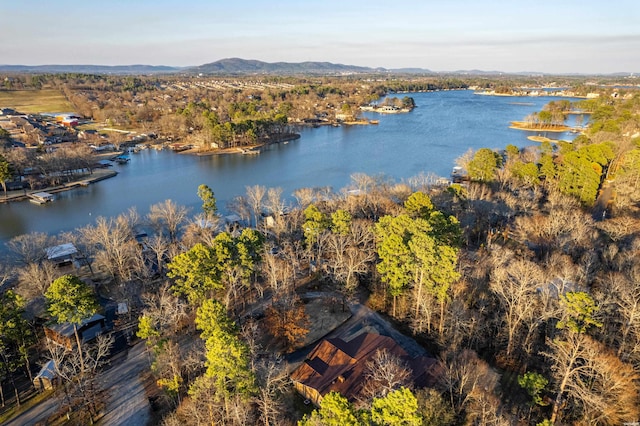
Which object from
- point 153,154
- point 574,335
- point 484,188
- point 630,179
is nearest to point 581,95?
point 630,179

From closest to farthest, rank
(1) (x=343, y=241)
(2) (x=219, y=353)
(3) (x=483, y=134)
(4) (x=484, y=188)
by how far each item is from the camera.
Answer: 1. (2) (x=219, y=353)
2. (1) (x=343, y=241)
3. (4) (x=484, y=188)
4. (3) (x=483, y=134)

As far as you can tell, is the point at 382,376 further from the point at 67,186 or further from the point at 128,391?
the point at 67,186

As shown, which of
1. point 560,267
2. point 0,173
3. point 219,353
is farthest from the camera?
point 0,173

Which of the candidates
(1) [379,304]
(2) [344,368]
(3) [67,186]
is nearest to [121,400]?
(2) [344,368]

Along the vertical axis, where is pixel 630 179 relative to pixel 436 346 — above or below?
above

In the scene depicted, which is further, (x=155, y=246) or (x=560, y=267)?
(x=155, y=246)

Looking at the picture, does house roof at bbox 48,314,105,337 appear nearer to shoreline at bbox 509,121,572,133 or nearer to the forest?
the forest

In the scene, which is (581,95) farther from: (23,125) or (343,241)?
(23,125)
